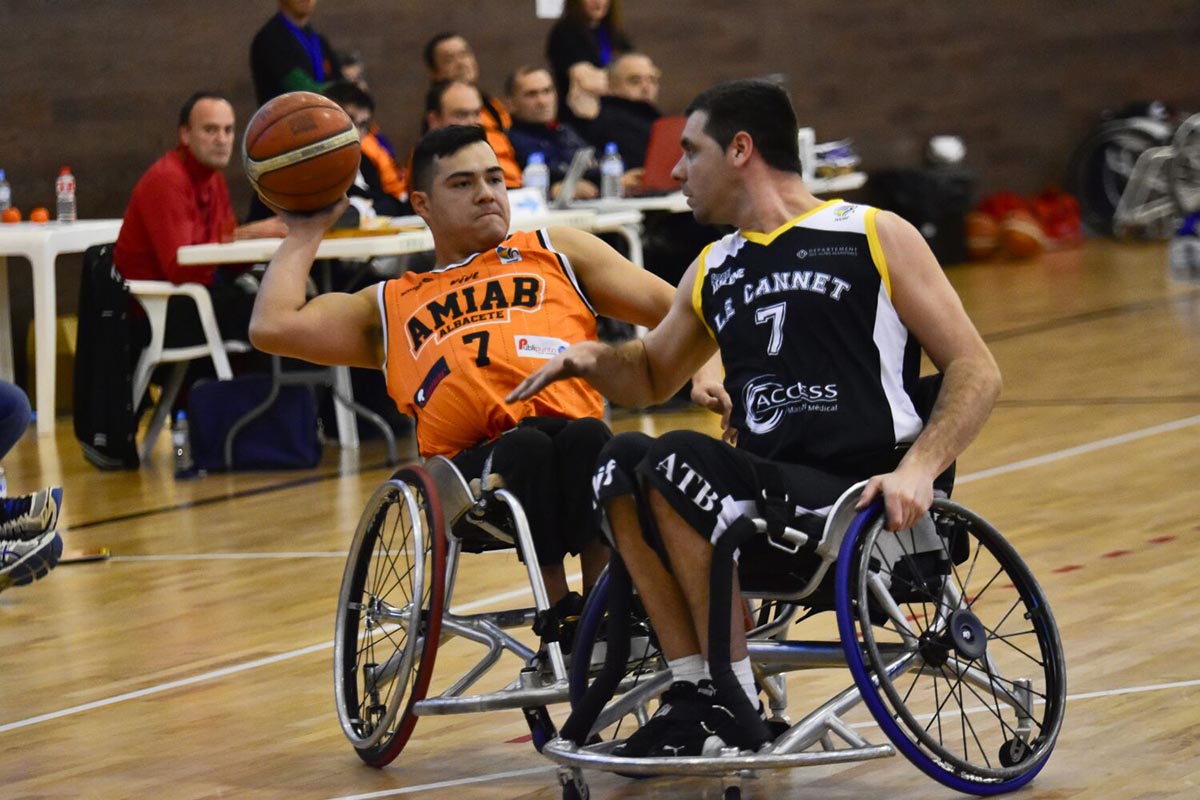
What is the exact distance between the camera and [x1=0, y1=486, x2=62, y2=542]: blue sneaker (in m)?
4.84

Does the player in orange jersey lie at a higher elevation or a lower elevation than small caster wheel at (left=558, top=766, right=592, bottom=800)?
higher

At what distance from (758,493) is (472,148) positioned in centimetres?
111

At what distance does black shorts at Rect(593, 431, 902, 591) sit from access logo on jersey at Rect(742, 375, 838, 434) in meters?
0.10

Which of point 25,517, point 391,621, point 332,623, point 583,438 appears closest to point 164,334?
point 25,517

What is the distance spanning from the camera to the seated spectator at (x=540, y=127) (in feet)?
30.1

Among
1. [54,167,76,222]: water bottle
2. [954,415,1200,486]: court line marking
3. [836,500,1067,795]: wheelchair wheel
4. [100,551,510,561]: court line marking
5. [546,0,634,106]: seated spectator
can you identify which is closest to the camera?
[836,500,1067,795]: wheelchair wheel

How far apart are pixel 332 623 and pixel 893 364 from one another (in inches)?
78.6

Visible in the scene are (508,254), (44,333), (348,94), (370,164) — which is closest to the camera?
(508,254)

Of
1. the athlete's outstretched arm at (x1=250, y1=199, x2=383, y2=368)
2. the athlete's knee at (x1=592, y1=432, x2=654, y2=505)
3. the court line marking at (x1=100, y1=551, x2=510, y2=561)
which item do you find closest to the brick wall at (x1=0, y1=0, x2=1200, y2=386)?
the court line marking at (x1=100, y1=551, x2=510, y2=561)

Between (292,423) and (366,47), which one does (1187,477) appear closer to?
(292,423)

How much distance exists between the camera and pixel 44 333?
8.17 m

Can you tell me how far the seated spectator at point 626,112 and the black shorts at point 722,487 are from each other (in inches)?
260

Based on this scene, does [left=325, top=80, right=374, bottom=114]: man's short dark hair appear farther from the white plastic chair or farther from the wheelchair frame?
the wheelchair frame

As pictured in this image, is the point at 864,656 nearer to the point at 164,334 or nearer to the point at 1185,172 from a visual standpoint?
the point at 164,334
